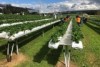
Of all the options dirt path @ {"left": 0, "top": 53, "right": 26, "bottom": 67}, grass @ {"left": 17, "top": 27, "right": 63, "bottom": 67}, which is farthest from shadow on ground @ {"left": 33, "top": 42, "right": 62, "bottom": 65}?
dirt path @ {"left": 0, "top": 53, "right": 26, "bottom": 67}

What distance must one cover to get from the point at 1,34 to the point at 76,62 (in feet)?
17.9

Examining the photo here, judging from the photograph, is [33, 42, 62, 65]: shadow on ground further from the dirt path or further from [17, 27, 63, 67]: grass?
the dirt path

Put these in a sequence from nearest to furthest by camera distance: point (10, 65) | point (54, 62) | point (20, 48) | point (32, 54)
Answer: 1. point (10, 65)
2. point (54, 62)
3. point (32, 54)
4. point (20, 48)

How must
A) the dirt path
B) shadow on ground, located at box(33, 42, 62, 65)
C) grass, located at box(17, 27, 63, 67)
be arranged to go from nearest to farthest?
the dirt path < grass, located at box(17, 27, 63, 67) < shadow on ground, located at box(33, 42, 62, 65)

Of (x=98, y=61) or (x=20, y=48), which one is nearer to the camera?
(x=98, y=61)

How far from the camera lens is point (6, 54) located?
738 inches

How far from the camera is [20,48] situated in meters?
21.2

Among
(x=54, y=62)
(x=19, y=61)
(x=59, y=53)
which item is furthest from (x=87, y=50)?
(x=19, y=61)

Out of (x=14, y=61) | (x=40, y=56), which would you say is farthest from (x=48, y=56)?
(x=14, y=61)

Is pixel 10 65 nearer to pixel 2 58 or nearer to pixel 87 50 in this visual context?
pixel 2 58

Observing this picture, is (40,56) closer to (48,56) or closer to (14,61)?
(48,56)

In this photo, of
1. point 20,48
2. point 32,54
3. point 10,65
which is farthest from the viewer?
point 20,48

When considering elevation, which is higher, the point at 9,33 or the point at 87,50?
the point at 9,33

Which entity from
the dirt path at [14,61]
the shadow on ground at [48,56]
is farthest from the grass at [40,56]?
the dirt path at [14,61]
